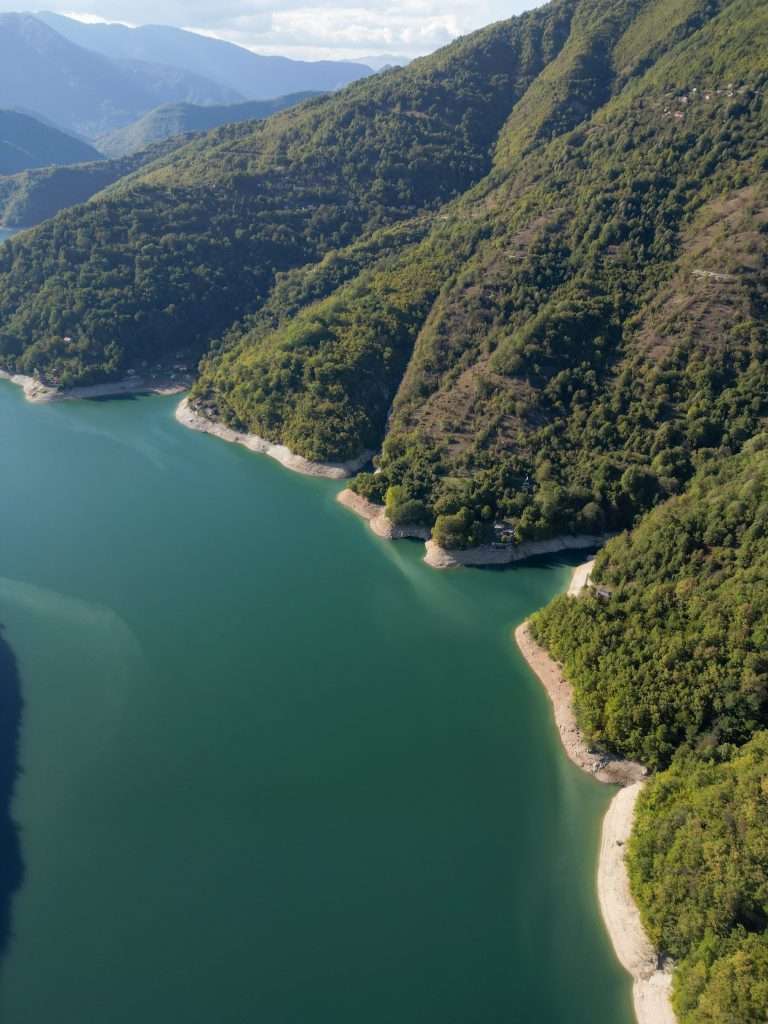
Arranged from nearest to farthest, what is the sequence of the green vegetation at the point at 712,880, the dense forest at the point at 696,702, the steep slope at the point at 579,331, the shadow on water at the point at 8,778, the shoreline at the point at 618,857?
1. the green vegetation at the point at 712,880
2. the dense forest at the point at 696,702
3. the shoreline at the point at 618,857
4. the shadow on water at the point at 8,778
5. the steep slope at the point at 579,331

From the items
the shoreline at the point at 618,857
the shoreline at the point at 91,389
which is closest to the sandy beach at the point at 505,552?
the shoreline at the point at 618,857

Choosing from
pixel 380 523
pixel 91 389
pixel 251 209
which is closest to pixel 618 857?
pixel 380 523

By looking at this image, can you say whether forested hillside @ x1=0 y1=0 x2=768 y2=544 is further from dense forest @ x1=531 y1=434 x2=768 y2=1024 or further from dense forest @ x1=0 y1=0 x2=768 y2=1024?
dense forest @ x1=531 y1=434 x2=768 y2=1024

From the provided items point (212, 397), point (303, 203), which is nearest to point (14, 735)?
point (212, 397)

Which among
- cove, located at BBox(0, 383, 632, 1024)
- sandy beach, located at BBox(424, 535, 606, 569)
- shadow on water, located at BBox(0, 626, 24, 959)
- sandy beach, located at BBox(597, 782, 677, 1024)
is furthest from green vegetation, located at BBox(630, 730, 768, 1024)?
shadow on water, located at BBox(0, 626, 24, 959)

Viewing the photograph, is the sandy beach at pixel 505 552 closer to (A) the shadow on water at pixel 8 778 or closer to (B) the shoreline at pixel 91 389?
(A) the shadow on water at pixel 8 778

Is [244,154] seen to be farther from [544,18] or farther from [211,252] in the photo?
[544,18]
